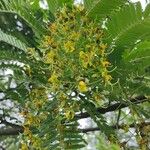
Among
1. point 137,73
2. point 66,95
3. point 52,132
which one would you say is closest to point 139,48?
point 137,73

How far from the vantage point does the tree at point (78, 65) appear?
2.34 m

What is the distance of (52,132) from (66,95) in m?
0.20

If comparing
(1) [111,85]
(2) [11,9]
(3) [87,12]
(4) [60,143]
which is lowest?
(4) [60,143]

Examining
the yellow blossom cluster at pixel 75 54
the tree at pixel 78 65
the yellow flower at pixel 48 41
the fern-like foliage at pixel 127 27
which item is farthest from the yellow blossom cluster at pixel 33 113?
the fern-like foliage at pixel 127 27

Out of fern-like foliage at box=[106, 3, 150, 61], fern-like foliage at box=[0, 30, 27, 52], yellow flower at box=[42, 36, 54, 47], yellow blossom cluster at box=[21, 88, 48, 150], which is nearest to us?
fern-like foliage at box=[106, 3, 150, 61]

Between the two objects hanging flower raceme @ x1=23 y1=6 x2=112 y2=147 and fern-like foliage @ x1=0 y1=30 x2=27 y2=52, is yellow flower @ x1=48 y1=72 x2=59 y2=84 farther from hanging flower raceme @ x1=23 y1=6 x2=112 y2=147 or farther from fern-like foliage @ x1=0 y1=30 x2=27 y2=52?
fern-like foliage @ x1=0 y1=30 x2=27 y2=52

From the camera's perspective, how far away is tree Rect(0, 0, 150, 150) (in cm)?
234


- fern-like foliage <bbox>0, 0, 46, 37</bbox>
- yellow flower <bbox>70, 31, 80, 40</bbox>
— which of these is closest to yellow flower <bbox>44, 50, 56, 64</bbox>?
yellow flower <bbox>70, 31, 80, 40</bbox>

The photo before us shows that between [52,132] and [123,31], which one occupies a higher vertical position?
[123,31]

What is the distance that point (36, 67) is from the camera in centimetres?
264

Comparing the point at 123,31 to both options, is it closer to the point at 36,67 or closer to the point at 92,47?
the point at 92,47

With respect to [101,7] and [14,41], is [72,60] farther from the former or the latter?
[14,41]

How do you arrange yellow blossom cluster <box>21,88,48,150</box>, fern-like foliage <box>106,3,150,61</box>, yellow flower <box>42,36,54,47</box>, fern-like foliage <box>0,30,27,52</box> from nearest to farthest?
fern-like foliage <box>106,3,150,61</box>, yellow flower <box>42,36,54,47</box>, yellow blossom cluster <box>21,88,48,150</box>, fern-like foliage <box>0,30,27,52</box>

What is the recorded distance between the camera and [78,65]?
7.75 ft
